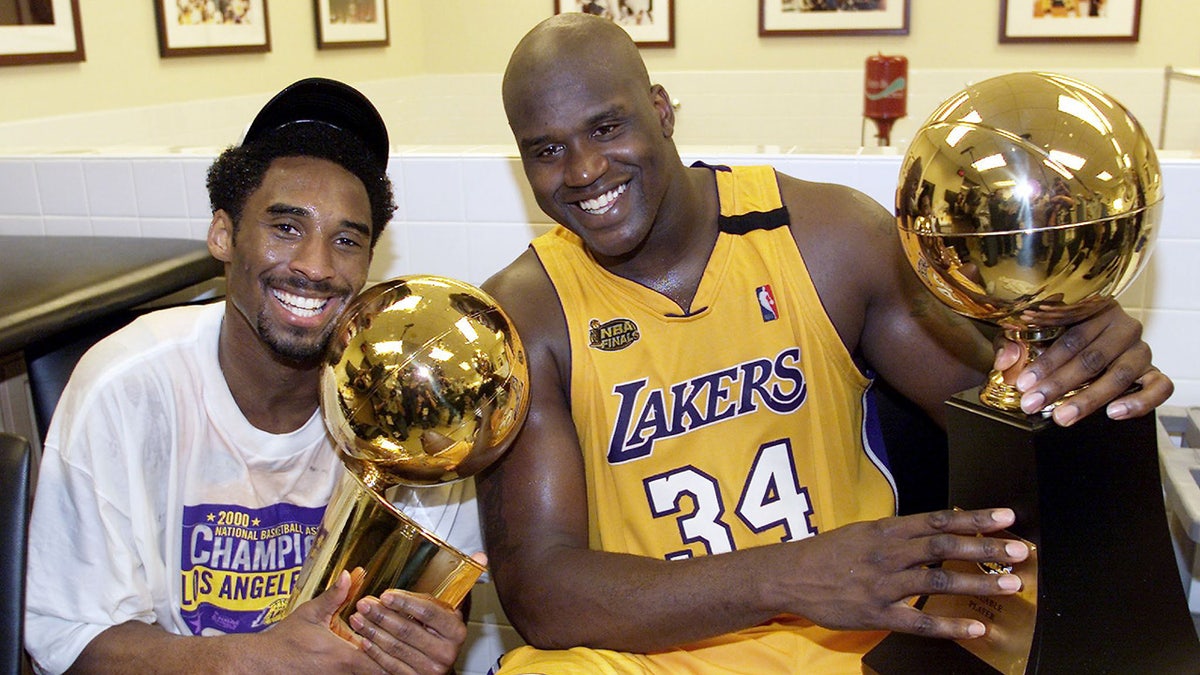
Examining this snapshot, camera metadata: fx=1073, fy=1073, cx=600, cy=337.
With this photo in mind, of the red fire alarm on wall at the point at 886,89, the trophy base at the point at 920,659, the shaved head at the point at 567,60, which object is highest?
the shaved head at the point at 567,60

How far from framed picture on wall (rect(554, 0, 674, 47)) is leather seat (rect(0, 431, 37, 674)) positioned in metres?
3.73

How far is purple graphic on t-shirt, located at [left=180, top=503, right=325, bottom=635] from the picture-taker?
1378 mm

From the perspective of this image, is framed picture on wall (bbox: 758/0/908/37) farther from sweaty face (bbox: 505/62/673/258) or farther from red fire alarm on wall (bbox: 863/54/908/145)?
sweaty face (bbox: 505/62/673/258)

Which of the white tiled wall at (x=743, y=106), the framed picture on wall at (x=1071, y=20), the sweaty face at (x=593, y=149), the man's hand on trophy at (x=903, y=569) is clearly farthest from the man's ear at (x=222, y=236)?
the framed picture on wall at (x=1071, y=20)

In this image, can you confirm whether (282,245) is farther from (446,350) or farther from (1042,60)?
(1042,60)

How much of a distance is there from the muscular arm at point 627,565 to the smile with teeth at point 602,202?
0.14m

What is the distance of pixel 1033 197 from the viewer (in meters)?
0.93

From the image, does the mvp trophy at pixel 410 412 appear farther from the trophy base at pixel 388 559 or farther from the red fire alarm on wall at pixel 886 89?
the red fire alarm on wall at pixel 886 89

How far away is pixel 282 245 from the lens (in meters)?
1.41

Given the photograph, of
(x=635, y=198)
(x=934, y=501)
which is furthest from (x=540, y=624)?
(x=934, y=501)

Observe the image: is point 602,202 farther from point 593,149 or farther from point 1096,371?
point 1096,371

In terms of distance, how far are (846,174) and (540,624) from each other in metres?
0.95

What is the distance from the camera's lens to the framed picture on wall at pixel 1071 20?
4.08 metres

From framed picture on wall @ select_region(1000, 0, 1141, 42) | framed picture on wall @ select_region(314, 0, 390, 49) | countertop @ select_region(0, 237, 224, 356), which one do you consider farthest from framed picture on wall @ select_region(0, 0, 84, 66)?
framed picture on wall @ select_region(1000, 0, 1141, 42)
